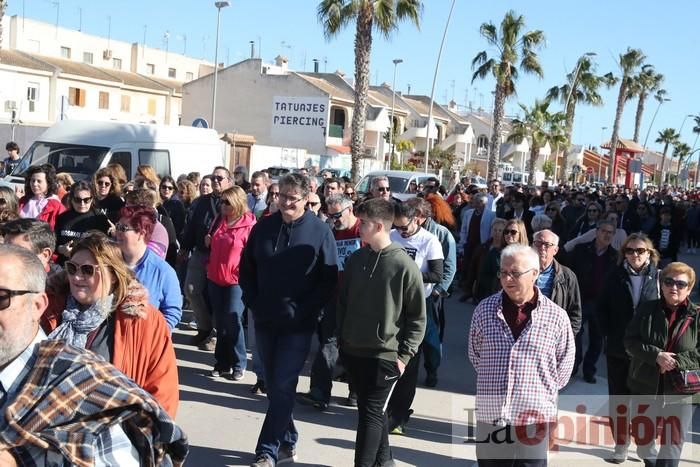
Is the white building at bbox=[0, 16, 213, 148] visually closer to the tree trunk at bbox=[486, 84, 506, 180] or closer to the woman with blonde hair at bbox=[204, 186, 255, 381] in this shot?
the tree trunk at bbox=[486, 84, 506, 180]

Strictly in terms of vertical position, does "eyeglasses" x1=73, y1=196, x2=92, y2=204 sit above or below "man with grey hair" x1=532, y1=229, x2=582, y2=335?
above

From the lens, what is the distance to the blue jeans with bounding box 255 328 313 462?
5.19 metres

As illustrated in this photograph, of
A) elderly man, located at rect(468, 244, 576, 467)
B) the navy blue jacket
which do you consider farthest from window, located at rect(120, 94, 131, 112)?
elderly man, located at rect(468, 244, 576, 467)

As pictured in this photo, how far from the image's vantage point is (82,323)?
3.29 meters

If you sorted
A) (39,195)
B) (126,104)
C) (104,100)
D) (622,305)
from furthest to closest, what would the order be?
(126,104) → (104,100) → (39,195) → (622,305)

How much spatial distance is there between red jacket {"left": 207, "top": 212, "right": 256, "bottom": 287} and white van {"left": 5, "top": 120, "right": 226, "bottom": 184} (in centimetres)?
629

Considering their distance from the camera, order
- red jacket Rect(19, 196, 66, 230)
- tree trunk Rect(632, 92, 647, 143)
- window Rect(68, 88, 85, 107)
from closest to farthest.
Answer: red jacket Rect(19, 196, 66, 230) < window Rect(68, 88, 85, 107) < tree trunk Rect(632, 92, 647, 143)

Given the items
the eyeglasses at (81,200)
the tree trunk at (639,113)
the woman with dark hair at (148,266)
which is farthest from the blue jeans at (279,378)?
the tree trunk at (639,113)

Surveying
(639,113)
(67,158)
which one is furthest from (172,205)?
(639,113)

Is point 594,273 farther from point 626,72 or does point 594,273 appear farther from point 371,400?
point 626,72

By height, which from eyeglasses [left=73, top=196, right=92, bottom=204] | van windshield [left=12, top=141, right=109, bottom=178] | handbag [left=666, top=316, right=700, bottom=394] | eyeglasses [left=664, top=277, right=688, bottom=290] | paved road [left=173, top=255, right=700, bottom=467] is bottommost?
paved road [left=173, top=255, right=700, bottom=467]

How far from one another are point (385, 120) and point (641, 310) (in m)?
57.6

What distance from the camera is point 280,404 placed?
5.18 meters

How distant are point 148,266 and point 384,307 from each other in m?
1.43
